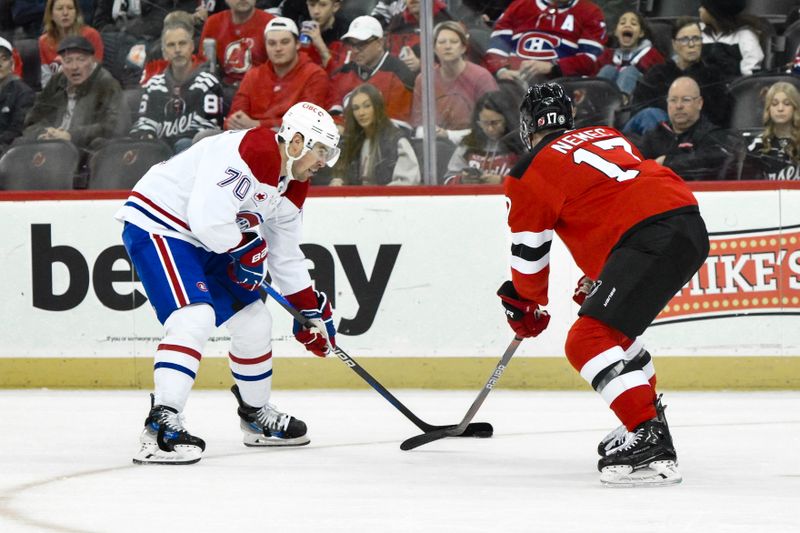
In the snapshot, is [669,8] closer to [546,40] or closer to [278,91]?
[546,40]

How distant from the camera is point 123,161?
633 cm

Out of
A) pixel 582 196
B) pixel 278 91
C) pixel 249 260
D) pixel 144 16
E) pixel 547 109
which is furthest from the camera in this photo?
pixel 144 16

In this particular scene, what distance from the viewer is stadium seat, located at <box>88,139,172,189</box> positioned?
6262 millimetres

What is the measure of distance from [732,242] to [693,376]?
64cm

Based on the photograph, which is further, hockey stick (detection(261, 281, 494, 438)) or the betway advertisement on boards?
the betway advertisement on boards

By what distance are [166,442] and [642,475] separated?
1.46m

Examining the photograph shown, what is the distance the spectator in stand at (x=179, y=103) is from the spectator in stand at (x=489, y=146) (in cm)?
128

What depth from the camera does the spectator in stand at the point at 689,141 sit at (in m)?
5.92

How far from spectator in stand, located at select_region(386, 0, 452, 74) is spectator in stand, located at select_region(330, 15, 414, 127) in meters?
0.03

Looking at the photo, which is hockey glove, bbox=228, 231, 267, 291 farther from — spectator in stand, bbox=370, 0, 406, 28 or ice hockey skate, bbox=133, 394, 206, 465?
spectator in stand, bbox=370, 0, 406, 28

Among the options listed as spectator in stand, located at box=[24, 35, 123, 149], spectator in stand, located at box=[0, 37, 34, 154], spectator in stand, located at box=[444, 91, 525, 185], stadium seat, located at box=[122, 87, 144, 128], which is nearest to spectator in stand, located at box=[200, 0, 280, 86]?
stadium seat, located at box=[122, 87, 144, 128]

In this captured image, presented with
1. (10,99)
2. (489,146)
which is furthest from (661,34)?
(10,99)

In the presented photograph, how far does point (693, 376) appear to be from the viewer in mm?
5648

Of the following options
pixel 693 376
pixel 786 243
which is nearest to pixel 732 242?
pixel 786 243
